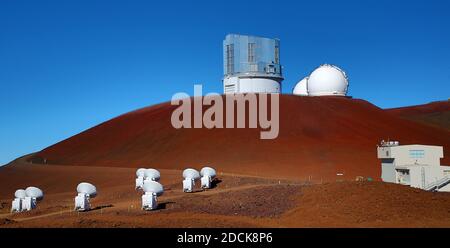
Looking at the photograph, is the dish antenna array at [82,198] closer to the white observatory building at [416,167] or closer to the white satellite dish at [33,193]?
the white satellite dish at [33,193]

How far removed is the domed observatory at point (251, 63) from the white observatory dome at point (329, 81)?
931cm

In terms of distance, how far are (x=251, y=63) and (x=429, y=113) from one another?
72820mm

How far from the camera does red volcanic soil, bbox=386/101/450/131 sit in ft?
392

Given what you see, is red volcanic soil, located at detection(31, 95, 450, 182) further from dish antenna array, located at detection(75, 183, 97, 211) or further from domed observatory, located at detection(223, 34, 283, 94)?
dish antenna array, located at detection(75, 183, 97, 211)

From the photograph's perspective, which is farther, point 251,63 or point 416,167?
point 251,63

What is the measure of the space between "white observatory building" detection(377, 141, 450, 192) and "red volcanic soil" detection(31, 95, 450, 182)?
9154mm

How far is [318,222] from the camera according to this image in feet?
71.2

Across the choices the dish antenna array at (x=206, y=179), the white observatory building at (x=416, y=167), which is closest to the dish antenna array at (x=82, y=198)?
the dish antenna array at (x=206, y=179)

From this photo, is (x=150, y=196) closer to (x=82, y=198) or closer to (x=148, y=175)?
(x=82, y=198)

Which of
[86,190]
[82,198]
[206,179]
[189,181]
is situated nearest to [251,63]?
[206,179]

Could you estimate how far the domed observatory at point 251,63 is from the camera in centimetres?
7868

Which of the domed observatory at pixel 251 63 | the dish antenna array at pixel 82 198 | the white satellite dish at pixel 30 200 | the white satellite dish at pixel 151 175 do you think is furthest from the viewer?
the domed observatory at pixel 251 63

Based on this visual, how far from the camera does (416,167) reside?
38.3 m
